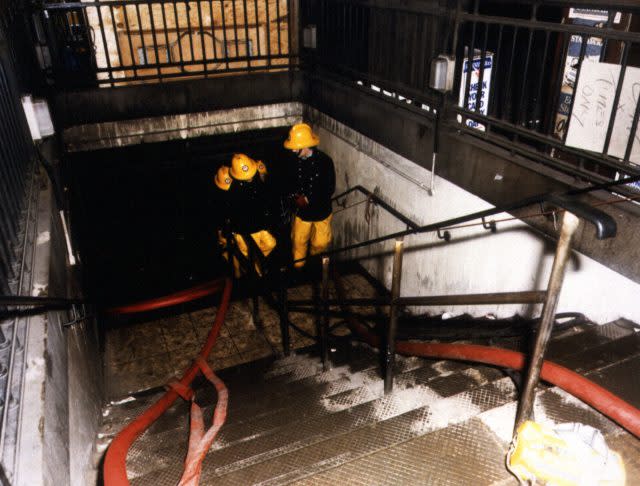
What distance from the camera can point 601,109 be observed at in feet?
13.9

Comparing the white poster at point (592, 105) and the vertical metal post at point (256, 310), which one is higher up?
the white poster at point (592, 105)

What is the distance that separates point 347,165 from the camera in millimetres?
8711

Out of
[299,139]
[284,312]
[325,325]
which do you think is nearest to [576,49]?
[325,325]

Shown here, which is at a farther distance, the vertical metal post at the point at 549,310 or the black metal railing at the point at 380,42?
the black metal railing at the point at 380,42

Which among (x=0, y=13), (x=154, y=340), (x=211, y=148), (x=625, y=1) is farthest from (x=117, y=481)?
(x=211, y=148)

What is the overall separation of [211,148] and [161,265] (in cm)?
241

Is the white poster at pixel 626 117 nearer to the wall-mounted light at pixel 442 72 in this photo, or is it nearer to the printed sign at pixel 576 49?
the printed sign at pixel 576 49

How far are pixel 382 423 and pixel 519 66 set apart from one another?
229 inches

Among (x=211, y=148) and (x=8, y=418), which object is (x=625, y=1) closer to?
(x=8, y=418)

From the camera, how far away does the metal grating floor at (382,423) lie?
2602mm

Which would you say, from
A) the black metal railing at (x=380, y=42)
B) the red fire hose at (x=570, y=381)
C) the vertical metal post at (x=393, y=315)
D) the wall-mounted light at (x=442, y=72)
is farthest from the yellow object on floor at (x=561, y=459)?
the black metal railing at (x=380, y=42)

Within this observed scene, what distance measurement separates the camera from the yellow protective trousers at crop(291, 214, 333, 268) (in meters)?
8.38

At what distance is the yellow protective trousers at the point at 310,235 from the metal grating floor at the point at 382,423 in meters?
3.86

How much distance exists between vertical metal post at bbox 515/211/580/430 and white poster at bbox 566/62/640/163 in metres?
2.74
